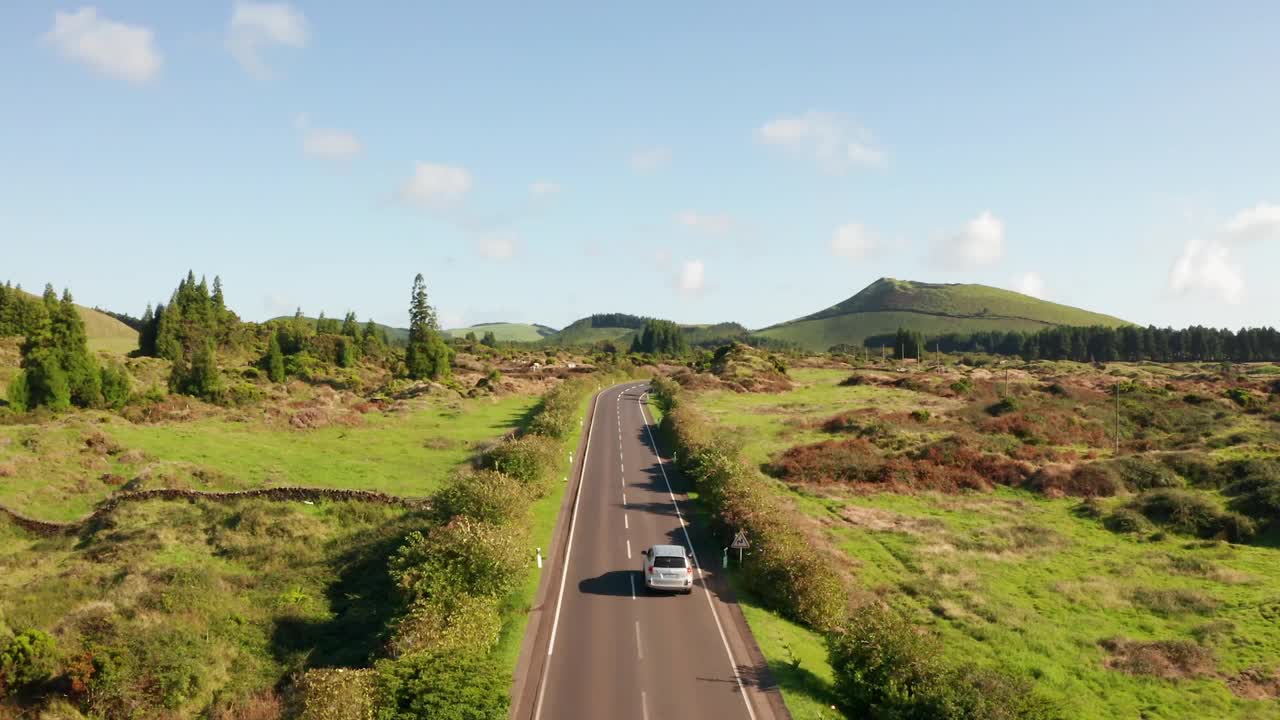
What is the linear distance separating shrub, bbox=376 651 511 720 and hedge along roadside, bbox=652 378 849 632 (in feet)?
48.0

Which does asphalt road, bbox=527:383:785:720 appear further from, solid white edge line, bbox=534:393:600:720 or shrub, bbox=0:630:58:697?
shrub, bbox=0:630:58:697

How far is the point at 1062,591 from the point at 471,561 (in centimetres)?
2910

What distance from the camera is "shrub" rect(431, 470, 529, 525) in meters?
34.5

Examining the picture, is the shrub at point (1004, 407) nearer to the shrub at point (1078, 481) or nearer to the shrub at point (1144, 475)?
the shrub at point (1144, 475)

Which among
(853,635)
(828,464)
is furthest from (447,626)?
(828,464)

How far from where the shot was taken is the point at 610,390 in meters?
120

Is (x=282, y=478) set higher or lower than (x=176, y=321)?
lower

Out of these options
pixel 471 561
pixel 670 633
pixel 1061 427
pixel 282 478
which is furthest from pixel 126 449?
pixel 1061 427

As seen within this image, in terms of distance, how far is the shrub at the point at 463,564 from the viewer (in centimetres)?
2778

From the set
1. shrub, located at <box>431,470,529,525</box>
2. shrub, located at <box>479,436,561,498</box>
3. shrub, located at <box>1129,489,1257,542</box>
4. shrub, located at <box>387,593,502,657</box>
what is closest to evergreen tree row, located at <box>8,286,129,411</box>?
shrub, located at <box>479,436,561,498</box>

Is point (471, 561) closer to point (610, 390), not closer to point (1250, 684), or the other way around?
point (1250, 684)

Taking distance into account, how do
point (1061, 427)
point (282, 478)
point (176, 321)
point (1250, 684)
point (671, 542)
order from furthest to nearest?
point (176, 321), point (1061, 427), point (282, 478), point (671, 542), point (1250, 684)

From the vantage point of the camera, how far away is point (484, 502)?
34.8 meters

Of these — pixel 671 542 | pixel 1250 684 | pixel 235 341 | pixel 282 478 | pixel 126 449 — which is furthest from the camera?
pixel 235 341
